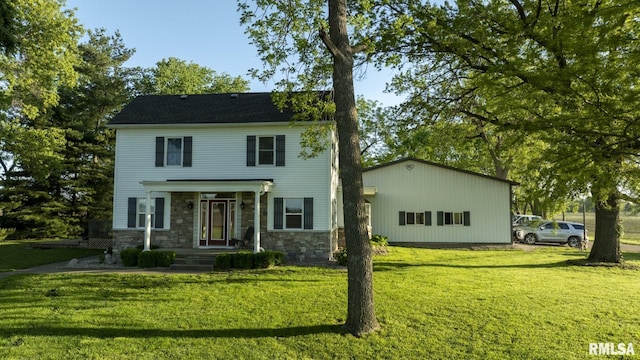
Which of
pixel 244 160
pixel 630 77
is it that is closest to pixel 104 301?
pixel 244 160

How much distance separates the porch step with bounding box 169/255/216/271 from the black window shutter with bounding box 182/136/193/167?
4.05 metres

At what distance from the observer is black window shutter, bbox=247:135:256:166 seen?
50.5 feet

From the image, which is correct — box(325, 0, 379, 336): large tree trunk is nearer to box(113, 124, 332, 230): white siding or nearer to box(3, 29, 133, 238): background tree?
box(113, 124, 332, 230): white siding

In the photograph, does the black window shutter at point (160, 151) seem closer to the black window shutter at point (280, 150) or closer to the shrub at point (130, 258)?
the shrub at point (130, 258)

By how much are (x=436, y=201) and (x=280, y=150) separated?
10.3 meters

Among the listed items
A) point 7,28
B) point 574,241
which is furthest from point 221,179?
point 574,241

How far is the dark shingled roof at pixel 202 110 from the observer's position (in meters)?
15.5

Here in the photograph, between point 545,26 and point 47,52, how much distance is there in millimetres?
21067

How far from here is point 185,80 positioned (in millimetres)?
30766

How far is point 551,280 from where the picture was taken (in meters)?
10.8

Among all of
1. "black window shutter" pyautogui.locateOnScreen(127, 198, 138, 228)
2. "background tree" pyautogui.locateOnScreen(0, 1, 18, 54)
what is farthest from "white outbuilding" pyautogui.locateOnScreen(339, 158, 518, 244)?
"background tree" pyautogui.locateOnScreen(0, 1, 18, 54)

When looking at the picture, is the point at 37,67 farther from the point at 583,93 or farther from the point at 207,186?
the point at 583,93

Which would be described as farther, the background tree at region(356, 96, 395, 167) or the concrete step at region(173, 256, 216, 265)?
the background tree at region(356, 96, 395, 167)

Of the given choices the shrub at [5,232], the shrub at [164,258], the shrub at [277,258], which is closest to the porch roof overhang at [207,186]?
the shrub at [277,258]
